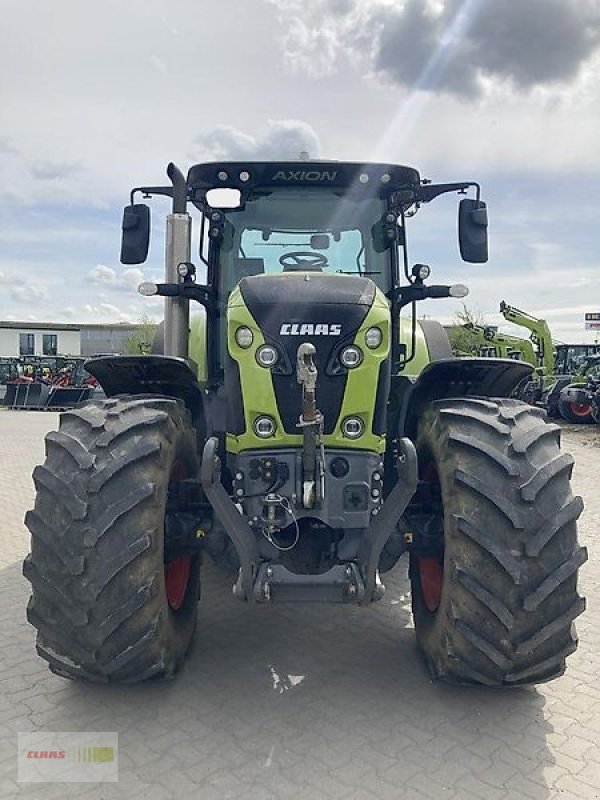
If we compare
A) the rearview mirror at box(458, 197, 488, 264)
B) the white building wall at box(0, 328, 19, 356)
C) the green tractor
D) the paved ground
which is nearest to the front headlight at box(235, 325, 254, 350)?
the green tractor

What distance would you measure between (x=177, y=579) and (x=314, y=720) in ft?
3.80

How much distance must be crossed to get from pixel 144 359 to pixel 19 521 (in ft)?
15.2

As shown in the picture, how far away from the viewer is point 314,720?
3416mm

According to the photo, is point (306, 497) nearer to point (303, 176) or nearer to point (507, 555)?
point (507, 555)

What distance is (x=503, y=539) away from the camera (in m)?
3.21

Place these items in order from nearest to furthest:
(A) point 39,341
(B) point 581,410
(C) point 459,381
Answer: (C) point 459,381, (B) point 581,410, (A) point 39,341

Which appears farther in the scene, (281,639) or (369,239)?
(369,239)

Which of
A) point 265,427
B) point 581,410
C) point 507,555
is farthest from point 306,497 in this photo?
point 581,410

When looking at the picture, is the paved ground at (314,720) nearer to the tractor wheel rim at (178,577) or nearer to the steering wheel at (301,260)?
the tractor wheel rim at (178,577)

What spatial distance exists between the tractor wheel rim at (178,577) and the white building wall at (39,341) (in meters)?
55.0

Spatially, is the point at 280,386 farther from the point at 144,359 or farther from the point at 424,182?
the point at 424,182

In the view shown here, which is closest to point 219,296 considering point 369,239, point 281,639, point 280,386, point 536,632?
point 369,239

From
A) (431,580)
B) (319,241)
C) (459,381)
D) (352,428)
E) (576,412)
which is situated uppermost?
(319,241)

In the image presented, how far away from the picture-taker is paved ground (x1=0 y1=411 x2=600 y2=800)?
2.93 metres
